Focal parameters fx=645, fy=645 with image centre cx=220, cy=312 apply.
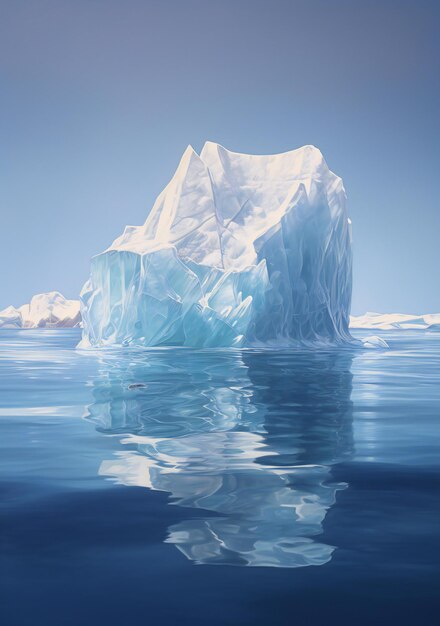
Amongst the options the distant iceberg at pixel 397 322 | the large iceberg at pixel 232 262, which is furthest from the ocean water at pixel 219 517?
the distant iceberg at pixel 397 322

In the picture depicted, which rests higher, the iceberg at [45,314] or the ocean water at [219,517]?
the iceberg at [45,314]

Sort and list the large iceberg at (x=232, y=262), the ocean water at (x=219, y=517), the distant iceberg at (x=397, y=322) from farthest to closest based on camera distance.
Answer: the distant iceberg at (x=397, y=322)
the large iceberg at (x=232, y=262)
the ocean water at (x=219, y=517)

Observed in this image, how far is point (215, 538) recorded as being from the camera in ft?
12.3

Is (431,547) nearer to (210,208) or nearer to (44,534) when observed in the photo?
(44,534)

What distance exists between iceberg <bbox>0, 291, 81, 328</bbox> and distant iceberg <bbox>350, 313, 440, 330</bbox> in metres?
47.4

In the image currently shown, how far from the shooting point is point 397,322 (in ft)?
337

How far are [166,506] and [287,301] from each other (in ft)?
87.7

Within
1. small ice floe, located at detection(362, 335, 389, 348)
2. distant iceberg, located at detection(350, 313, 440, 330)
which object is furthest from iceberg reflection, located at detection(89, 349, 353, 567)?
distant iceberg, located at detection(350, 313, 440, 330)

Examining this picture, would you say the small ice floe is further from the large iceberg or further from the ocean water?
the ocean water

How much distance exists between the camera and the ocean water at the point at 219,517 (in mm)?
2936

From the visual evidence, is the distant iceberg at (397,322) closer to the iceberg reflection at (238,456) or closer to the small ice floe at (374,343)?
the small ice floe at (374,343)

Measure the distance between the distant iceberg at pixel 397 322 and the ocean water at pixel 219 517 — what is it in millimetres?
91882

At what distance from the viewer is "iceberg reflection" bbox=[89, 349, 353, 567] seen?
3754 millimetres

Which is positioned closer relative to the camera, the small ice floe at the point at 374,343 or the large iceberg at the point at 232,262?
the large iceberg at the point at 232,262
